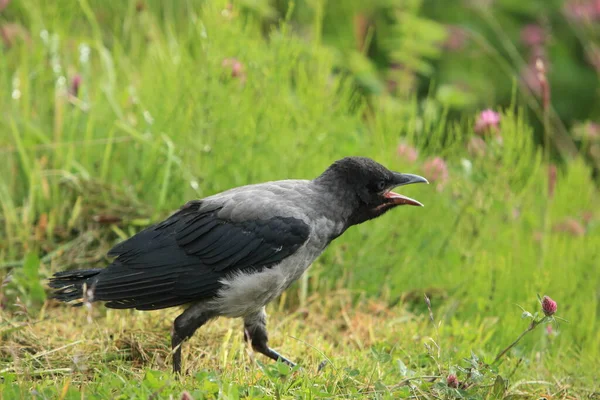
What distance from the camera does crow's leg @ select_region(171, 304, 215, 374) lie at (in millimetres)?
3459

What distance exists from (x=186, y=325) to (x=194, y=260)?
0.89ft

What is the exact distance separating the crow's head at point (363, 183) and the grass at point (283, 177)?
25.6 inches

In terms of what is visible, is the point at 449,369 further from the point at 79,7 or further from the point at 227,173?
the point at 79,7

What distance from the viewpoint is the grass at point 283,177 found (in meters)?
4.23

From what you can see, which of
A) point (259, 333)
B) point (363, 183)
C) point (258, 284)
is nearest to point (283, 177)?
point (363, 183)

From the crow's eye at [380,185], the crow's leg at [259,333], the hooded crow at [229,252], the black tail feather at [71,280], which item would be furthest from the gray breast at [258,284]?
the black tail feather at [71,280]

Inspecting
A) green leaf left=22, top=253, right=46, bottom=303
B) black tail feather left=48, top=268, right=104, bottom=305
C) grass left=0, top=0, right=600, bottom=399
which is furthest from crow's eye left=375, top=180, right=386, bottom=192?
green leaf left=22, top=253, right=46, bottom=303

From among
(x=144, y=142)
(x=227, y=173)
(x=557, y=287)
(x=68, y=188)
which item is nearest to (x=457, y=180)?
(x=557, y=287)

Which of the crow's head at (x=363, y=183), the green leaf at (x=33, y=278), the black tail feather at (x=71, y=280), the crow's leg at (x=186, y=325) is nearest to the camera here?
the crow's leg at (x=186, y=325)

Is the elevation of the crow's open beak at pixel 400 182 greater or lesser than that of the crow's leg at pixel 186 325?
greater

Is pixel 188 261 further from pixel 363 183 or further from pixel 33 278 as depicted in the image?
pixel 33 278

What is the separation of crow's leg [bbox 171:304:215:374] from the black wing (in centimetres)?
5

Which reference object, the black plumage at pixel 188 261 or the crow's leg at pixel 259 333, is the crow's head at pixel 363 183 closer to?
the black plumage at pixel 188 261

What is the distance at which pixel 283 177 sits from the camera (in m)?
4.79
